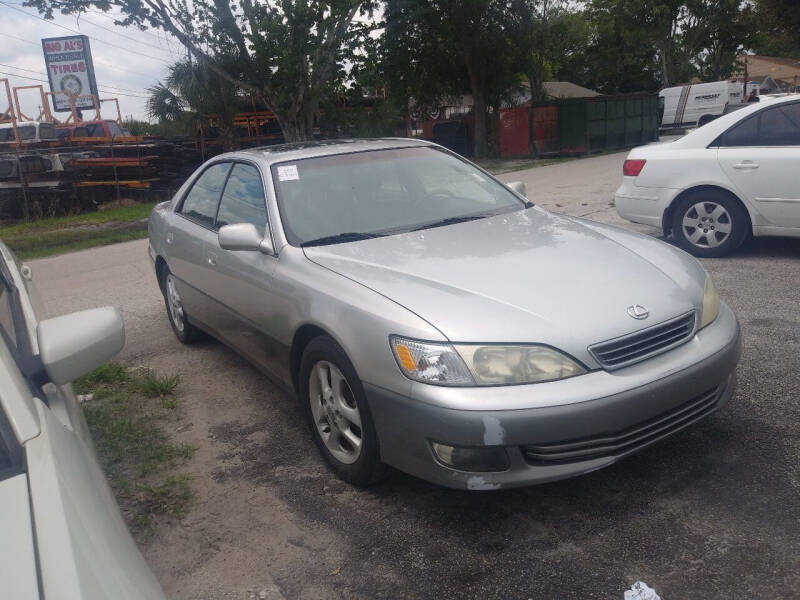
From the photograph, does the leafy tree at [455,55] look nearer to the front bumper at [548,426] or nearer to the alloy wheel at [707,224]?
the alloy wheel at [707,224]

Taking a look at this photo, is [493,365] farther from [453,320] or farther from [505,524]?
[505,524]

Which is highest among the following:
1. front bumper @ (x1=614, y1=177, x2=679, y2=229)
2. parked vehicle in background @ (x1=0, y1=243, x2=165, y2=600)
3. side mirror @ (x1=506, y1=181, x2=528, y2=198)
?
side mirror @ (x1=506, y1=181, x2=528, y2=198)

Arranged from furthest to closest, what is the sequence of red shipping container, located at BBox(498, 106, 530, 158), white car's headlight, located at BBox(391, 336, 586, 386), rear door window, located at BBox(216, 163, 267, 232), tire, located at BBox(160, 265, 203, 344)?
red shipping container, located at BBox(498, 106, 530, 158) < tire, located at BBox(160, 265, 203, 344) < rear door window, located at BBox(216, 163, 267, 232) < white car's headlight, located at BBox(391, 336, 586, 386)

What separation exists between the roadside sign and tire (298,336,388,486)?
1043 inches

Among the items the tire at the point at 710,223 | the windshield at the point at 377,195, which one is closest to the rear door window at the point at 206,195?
the windshield at the point at 377,195

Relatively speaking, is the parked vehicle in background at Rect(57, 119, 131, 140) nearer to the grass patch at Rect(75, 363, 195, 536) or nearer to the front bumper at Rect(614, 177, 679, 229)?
the front bumper at Rect(614, 177, 679, 229)

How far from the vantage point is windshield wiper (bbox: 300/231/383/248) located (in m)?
3.85

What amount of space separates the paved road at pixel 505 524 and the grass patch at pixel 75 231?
8802 millimetres

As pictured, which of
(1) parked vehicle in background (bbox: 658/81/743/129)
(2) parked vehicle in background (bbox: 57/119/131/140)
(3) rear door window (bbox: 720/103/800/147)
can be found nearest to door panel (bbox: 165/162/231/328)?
(3) rear door window (bbox: 720/103/800/147)

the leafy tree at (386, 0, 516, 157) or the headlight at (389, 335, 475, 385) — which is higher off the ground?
the leafy tree at (386, 0, 516, 157)

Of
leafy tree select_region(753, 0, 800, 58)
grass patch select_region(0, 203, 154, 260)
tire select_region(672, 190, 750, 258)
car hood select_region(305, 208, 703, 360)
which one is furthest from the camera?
leafy tree select_region(753, 0, 800, 58)

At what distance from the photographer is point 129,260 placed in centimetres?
1031

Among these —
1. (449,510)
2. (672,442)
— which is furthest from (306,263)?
(672,442)

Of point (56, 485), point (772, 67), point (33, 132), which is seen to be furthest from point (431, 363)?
point (772, 67)
